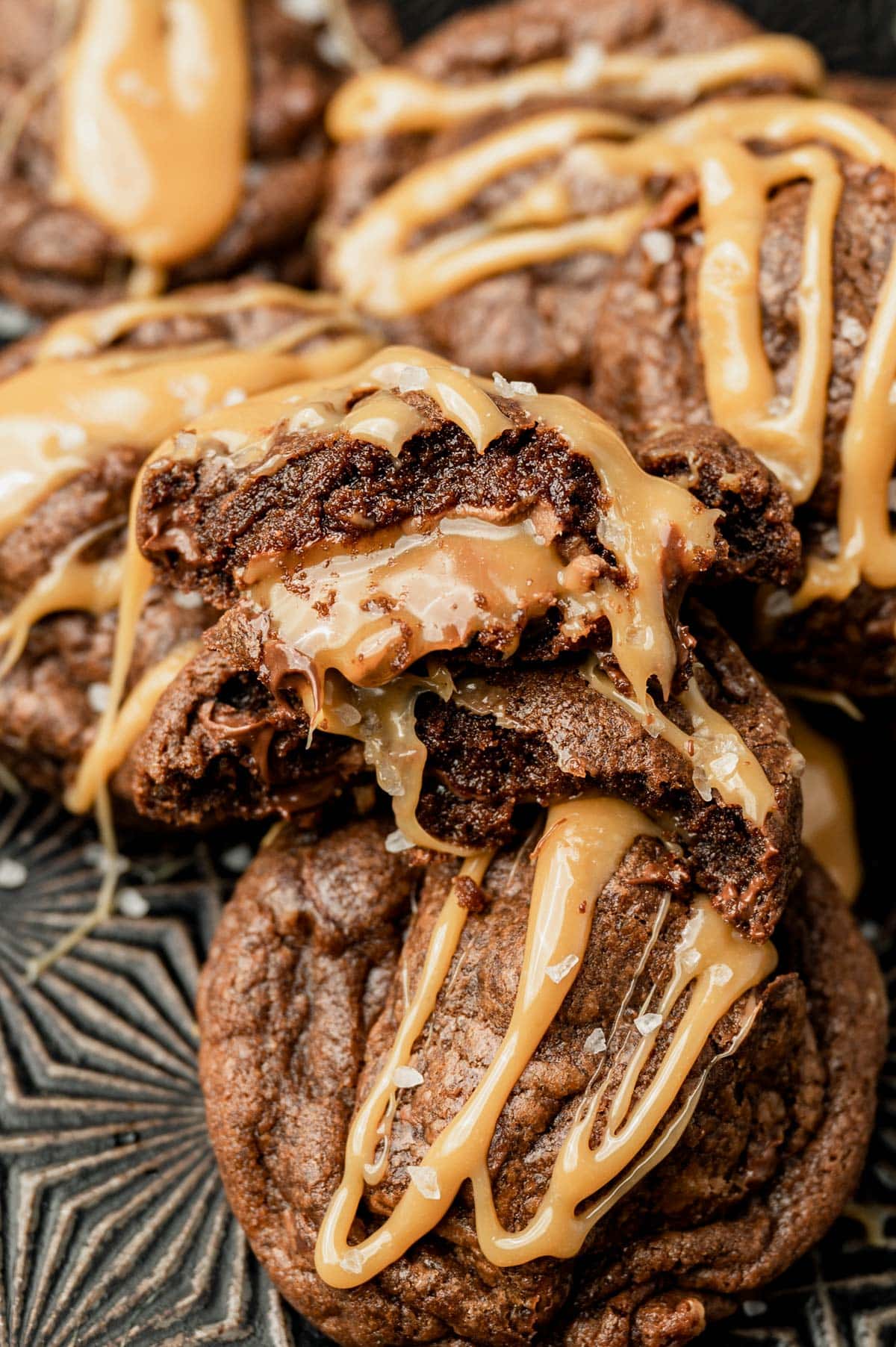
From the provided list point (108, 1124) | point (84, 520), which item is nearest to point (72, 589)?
point (84, 520)

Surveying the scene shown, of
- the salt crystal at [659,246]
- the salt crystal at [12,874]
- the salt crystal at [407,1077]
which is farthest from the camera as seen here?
the salt crystal at [12,874]

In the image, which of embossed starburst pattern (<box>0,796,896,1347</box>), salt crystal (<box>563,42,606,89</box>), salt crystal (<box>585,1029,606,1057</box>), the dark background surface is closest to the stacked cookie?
salt crystal (<box>585,1029,606,1057</box>)

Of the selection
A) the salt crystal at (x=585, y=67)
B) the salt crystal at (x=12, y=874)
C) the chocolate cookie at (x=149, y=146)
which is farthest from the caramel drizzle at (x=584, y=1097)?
the salt crystal at (x=585, y=67)

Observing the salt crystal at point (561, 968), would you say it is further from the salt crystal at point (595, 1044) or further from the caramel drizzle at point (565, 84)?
the caramel drizzle at point (565, 84)

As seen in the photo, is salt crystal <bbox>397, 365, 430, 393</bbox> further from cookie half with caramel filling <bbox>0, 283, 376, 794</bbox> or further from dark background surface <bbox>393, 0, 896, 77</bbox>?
dark background surface <bbox>393, 0, 896, 77</bbox>

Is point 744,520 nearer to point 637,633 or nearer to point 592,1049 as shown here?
point 637,633

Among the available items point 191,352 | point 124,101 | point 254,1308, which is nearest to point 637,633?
point 191,352
